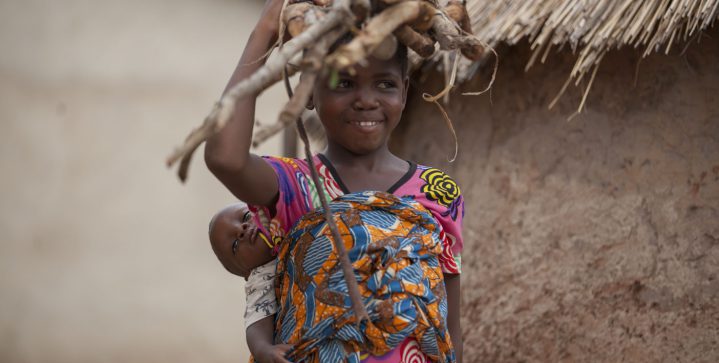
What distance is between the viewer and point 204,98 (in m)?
6.41

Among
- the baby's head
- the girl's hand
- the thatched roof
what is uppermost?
the thatched roof

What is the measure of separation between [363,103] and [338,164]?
228mm

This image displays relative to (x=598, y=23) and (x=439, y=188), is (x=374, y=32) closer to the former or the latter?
(x=439, y=188)

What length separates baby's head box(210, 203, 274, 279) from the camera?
225 centimetres

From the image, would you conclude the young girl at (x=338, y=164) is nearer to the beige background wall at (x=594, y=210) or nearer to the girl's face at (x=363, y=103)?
the girl's face at (x=363, y=103)

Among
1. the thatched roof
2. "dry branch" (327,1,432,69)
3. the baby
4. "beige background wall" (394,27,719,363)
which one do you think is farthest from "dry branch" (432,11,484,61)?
"beige background wall" (394,27,719,363)

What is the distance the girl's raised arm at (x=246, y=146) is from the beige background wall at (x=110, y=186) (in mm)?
4178

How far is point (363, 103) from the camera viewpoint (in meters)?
2.16

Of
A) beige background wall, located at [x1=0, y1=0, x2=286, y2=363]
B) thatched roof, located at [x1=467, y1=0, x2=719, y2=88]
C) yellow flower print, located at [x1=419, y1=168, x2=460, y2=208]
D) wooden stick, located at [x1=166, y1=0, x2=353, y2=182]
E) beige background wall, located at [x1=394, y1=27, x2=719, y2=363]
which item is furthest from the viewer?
beige background wall, located at [x1=0, y1=0, x2=286, y2=363]

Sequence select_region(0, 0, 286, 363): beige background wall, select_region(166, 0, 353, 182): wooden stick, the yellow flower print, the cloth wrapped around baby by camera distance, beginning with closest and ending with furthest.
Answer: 1. select_region(166, 0, 353, 182): wooden stick
2. the cloth wrapped around baby
3. the yellow flower print
4. select_region(0, 0, 286, 363): beige background wall

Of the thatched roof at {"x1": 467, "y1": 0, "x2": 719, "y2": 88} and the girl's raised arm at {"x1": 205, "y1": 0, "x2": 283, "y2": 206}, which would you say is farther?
the thatched roof at {"x1": 467, "y1": 0, "x2": 719, "y2": 88}

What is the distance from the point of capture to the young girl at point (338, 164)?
6.58 feet

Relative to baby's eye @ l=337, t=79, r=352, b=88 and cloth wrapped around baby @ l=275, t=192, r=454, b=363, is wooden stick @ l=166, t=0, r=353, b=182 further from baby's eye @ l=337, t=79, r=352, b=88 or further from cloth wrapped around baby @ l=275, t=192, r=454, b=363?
cloth wrapped around baby @ l=275, t=192, r=454, b=363

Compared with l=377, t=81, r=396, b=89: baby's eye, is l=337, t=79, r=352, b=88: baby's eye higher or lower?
higher
